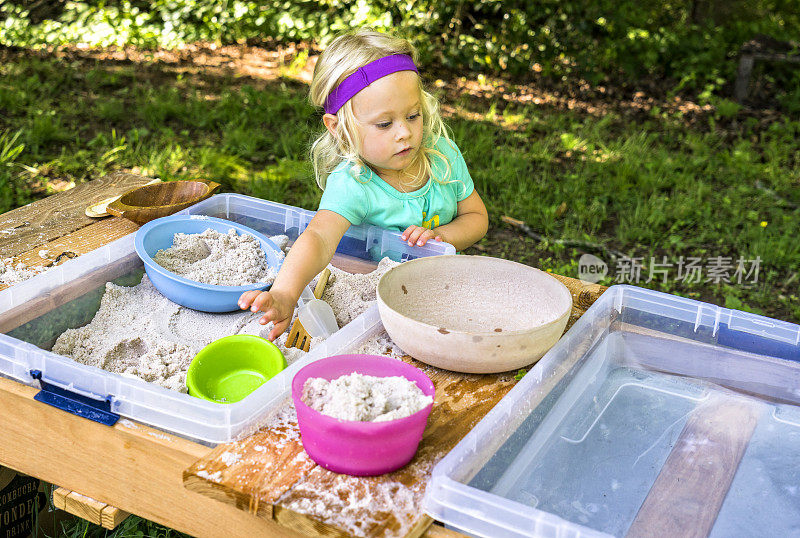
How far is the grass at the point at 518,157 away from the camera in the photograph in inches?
123

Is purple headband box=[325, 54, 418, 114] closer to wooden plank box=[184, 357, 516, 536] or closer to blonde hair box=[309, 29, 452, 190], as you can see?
blonde hair box=[309, 29, 452, 190]

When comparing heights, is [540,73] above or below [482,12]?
below

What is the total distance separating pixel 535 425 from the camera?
1.23 metres

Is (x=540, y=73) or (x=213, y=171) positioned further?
(x=540, y=73)

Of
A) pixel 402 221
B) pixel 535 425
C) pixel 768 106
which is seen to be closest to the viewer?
pixel 535 425

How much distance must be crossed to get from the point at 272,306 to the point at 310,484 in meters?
0.45

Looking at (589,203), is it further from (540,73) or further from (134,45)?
(134,45)

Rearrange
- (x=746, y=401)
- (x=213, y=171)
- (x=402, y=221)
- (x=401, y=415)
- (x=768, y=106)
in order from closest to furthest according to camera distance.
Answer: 1. (x=401, y=415)
2. (x=746, y=401)
3. (x=402, y=221)
4. (x=213, y=171)
5. (x=768, y=106)

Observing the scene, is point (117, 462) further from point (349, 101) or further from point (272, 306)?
point (349, 101)

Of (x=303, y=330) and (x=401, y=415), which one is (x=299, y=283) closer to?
(x=303, y=330)

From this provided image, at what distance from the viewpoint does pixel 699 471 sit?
1.25 m

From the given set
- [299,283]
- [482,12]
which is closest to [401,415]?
[299,283]

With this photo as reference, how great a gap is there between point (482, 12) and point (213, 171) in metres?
2.28

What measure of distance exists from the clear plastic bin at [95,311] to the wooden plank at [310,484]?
5cm
